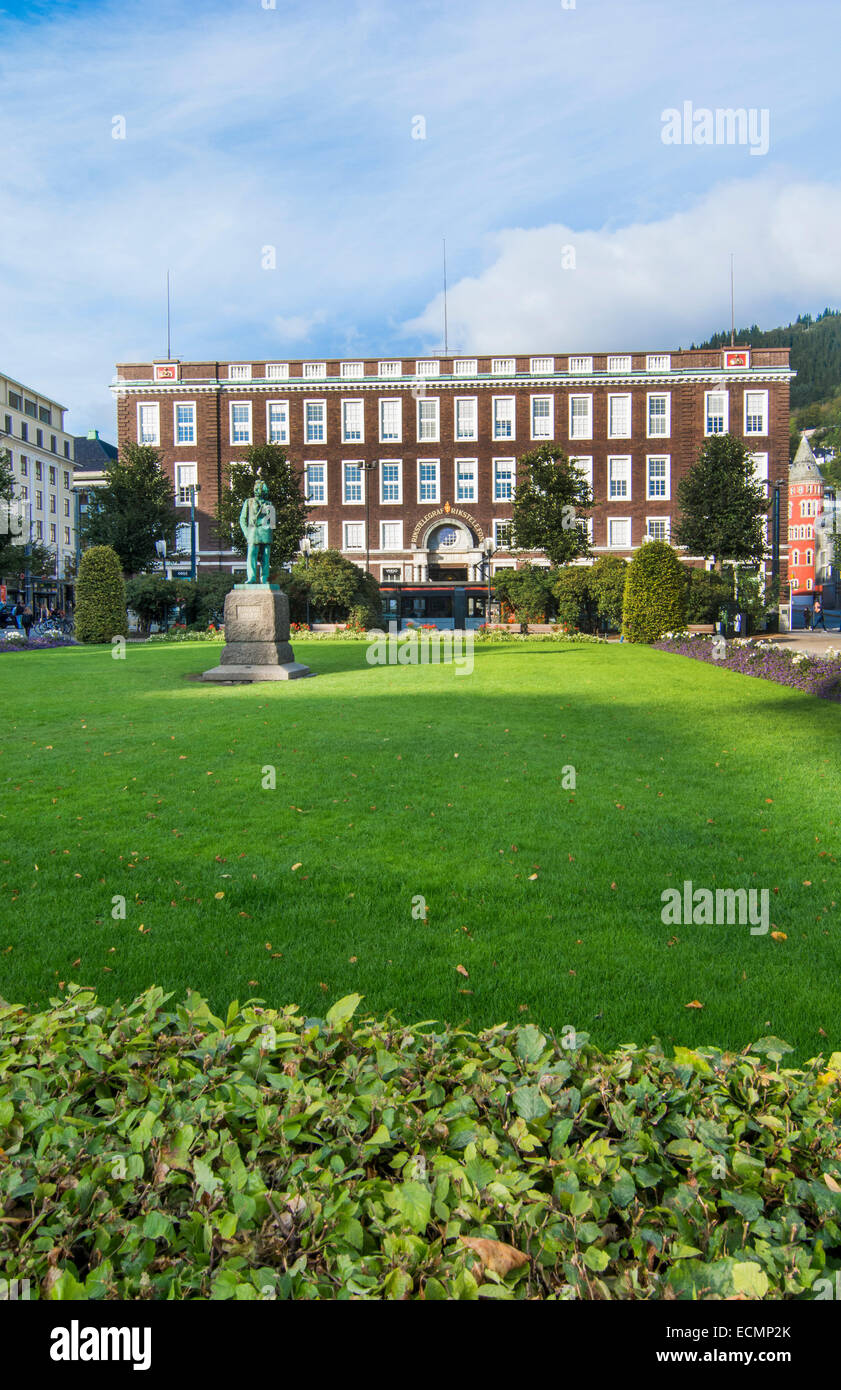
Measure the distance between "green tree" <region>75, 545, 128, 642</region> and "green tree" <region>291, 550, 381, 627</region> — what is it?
8225 mm

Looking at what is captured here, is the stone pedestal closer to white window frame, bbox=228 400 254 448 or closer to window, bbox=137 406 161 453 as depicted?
white window frame, bbox=228 400 254 448

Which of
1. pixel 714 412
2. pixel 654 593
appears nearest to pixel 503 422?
pixel 714 412

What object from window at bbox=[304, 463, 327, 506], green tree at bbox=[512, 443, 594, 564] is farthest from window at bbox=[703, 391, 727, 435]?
window at bbox=[304, 463, 327, 506]

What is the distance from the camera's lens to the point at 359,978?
4066mm

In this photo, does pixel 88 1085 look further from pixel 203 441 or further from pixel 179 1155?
pixel 203 441

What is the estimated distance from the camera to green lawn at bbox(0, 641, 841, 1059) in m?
4.00

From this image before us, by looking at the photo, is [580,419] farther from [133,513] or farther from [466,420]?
[133,513]

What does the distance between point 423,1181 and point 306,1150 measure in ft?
1.38

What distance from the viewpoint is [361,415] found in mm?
62438

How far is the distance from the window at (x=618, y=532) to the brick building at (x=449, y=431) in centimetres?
11

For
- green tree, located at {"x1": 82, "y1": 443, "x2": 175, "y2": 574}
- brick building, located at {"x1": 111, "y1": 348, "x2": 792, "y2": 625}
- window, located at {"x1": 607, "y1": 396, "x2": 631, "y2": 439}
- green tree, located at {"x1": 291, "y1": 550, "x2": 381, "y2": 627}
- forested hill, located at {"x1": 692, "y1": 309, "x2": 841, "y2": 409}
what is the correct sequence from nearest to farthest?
green tree, located at {"x1": 291, "y1": 550, "x2": 381, "y2": 627}
green tree, located at {"x1": 82, "y1": 443, "x2": 175, "y2": 574}
brick building, located at {"x1": 111, "y1": 348, "x2": 792, "y2": 625}
window, located at {"x1": 607, "y1": 396, "x2": 631, "y2": 439}
forested hill, located at {"x1": 692, "y1": 309, "x2": 841, "y2": 409}

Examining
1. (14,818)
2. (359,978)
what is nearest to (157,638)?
(14,818)

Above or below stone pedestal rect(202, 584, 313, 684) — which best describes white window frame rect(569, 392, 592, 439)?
above

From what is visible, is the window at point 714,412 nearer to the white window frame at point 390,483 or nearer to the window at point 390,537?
the white window frame at point 390,483
